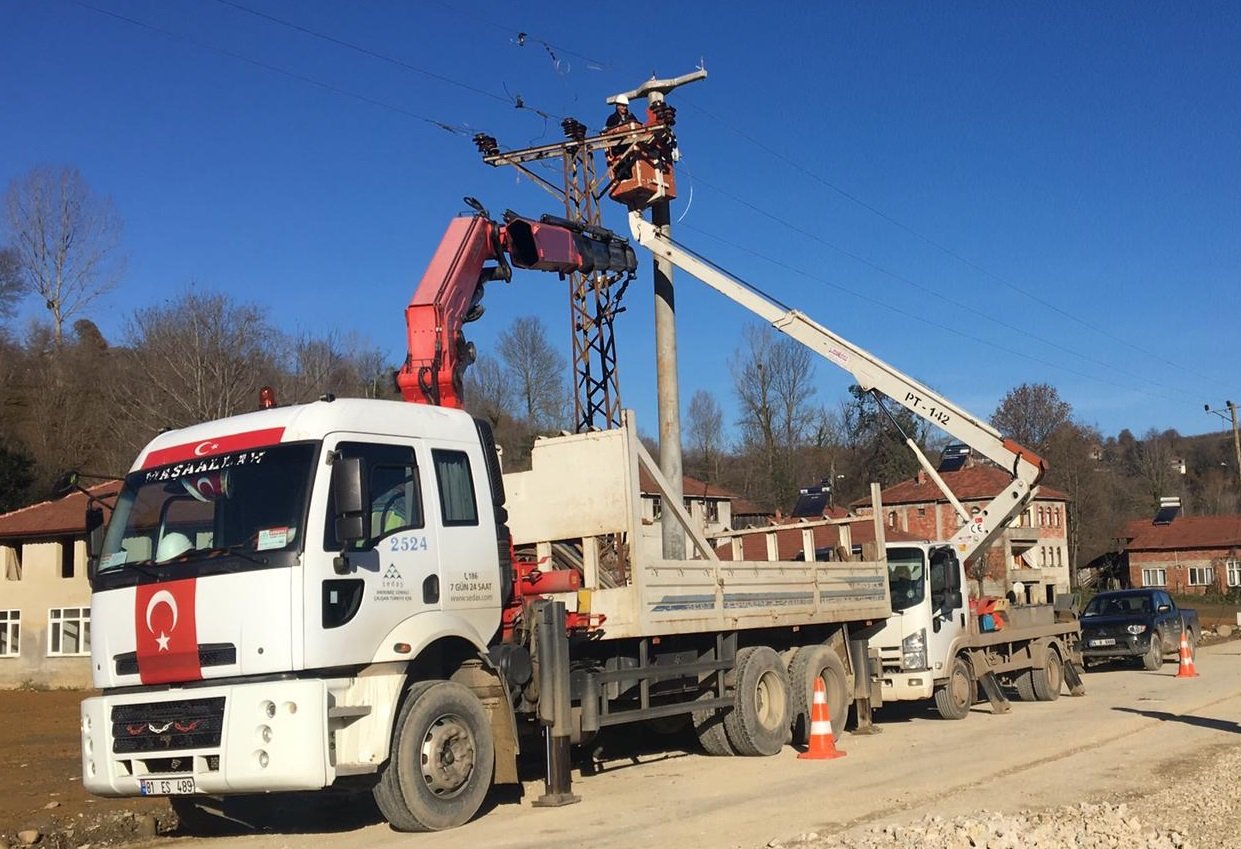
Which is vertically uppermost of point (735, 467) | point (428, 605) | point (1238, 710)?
point (735, 467)

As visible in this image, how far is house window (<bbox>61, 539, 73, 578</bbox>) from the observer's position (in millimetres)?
37500

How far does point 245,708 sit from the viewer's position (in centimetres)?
793

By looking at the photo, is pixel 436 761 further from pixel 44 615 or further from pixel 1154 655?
pixel 44 615

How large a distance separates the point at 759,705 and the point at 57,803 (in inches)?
274

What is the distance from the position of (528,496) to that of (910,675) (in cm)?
687

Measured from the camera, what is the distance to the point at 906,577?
16.1 m

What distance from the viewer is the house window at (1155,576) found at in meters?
76.2

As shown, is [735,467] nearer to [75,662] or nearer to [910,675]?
[75,662]

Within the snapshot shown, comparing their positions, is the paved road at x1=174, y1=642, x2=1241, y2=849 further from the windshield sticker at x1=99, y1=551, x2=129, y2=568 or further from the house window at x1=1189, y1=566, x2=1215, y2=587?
the house window at x1=1189, y1=566, x2=1215, y2=587

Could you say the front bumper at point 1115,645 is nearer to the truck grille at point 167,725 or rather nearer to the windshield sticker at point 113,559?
the truck grille at point 167,725

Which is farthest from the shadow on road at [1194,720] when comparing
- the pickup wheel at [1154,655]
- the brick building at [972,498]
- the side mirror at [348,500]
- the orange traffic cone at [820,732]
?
the brick building at [972,498]

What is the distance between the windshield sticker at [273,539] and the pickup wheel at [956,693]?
1067 centimetres

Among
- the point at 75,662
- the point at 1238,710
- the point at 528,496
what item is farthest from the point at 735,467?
the point at 528,496

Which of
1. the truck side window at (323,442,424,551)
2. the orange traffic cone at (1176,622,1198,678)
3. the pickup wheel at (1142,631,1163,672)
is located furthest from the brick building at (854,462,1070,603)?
the truck side window at (323,442,424,551)
